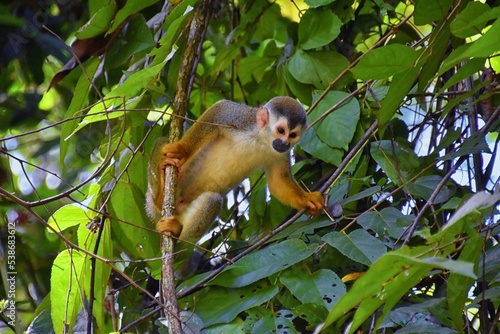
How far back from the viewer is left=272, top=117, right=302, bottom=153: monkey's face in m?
3.61

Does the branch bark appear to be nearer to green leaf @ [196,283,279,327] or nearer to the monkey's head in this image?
green leaf @ [196,283,279,327]

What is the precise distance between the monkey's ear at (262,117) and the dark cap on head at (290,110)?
7 cm

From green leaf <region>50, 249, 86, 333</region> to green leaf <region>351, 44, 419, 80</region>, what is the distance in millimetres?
1374

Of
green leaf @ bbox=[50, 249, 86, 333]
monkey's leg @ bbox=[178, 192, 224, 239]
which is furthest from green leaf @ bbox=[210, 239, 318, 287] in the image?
monkey's leg @ bbox=[178, 192, 224, 239]

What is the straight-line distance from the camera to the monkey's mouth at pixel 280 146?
12.1ft

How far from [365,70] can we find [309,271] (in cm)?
91

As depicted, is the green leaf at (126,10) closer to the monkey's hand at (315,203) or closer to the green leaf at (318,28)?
the green leaf at (318,28)

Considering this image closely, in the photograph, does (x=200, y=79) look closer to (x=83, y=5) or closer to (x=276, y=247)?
(x=83, y=5)

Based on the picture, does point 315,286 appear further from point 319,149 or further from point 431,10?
point 431,10

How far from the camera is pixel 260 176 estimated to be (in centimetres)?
413

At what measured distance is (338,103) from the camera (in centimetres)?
319

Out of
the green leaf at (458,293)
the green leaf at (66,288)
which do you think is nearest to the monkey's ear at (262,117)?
the green leaf at (66,288)

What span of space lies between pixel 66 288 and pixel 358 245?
124 cm

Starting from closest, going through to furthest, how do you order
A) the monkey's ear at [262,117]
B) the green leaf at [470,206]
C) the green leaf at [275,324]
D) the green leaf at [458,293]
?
the green leaf at [470,206]
the green leaf at [458,293]
the green leaf at [275,324]
the monkey's ear at [262,117]
